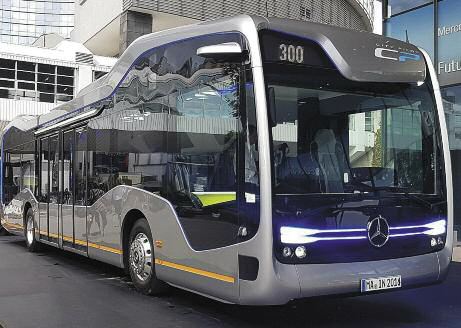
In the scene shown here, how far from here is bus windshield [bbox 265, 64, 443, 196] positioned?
204 inches

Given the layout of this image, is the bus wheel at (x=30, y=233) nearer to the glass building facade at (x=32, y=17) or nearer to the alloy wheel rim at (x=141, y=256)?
the alloy wheel rim at (x=141, y=256)

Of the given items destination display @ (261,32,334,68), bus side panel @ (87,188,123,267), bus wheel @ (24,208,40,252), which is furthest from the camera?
bus wheel @ (24,208,40,252)

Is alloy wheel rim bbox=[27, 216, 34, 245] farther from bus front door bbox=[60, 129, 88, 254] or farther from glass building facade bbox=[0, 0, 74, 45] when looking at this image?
glass building facade bbox=[0, 0, 74, 45]

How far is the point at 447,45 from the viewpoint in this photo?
13648 millimetres

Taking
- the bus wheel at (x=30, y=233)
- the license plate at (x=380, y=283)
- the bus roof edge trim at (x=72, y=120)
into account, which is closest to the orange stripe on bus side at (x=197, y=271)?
the license plate at (x=380, y=283)

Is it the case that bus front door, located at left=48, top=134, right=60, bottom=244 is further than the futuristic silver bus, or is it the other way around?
bus front door, located at left=48, top=134, right=60, bottom=244

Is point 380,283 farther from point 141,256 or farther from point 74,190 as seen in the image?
point 74,190

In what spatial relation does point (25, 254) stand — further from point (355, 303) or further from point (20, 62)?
point (20, 62)

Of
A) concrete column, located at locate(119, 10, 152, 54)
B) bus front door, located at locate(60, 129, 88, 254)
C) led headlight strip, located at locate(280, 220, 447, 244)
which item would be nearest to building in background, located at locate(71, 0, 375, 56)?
Answer: concrete column, located at locate(119, 10, 152, 54)

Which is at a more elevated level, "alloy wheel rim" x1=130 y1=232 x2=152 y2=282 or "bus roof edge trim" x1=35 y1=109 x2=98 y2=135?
"bus roof edge trim" x1=35 y1=109 x2=98 y2=135

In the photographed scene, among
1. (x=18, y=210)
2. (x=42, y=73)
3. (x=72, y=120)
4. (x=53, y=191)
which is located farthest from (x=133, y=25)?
(x=72, y=120)

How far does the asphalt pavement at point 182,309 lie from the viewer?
19.3ft

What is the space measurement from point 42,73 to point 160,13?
459 inches

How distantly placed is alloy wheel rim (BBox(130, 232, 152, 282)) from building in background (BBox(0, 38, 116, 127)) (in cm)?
2966
